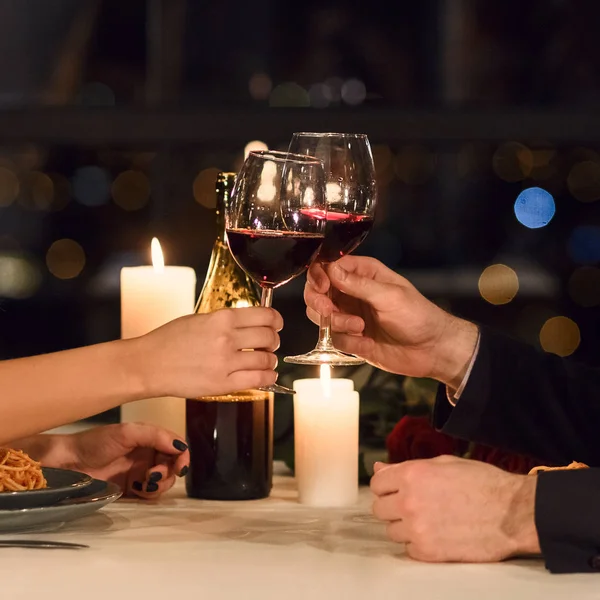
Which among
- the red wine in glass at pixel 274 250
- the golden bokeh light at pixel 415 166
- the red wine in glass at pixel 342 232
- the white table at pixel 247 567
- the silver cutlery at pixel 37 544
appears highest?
the golden bokeh light at pixel 415 166

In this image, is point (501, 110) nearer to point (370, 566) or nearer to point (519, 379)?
point (519, 379)

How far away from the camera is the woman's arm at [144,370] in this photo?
123 centimetres

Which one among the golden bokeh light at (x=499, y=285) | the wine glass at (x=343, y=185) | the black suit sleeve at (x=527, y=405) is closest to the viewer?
the wine glass at (x=343, y=185)

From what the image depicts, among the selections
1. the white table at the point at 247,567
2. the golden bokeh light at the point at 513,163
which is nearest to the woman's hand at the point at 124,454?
the white table at the point at 247,567

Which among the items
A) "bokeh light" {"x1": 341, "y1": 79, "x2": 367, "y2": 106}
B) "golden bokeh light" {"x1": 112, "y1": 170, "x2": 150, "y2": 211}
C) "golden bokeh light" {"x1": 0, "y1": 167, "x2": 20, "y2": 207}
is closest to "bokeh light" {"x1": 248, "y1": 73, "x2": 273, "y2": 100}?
"bokeh light" {"x1": 341, "y1": 79, "x2": 367, "y2": 106}

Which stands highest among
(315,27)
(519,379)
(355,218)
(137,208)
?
(315,27)

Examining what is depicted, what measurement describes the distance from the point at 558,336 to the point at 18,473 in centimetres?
355

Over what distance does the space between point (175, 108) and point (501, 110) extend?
0.94m

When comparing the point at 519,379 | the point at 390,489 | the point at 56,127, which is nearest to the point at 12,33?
the point at 56,127

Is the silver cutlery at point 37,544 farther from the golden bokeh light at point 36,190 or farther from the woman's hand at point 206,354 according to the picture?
the golden bokeh light at point 36,190

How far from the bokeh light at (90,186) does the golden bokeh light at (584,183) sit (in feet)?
5.99

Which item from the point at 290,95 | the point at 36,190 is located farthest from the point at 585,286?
the point at 36,190

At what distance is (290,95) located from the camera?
4926mm

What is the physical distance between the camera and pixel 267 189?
1286 mm
